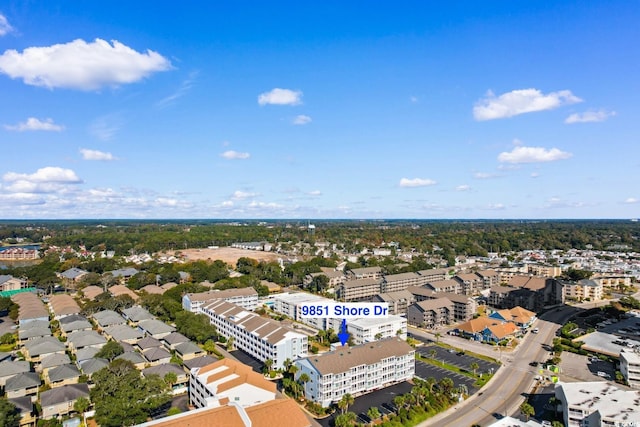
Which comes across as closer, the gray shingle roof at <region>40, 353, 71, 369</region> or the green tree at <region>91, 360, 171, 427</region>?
the green tree at <region>91, 360, 171, 427</region>

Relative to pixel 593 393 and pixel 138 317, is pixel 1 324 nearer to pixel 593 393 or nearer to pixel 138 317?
pixel 138 317

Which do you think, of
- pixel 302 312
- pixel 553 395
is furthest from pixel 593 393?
pixel 302 312

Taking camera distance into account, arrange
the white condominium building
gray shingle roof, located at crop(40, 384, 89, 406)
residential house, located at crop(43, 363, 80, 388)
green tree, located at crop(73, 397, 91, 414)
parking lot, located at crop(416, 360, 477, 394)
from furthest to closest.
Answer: parking lot, located at crop(416, 360, 477, 394), residential house, located at crop(43, 363, 80, 388), the white condominium building, gray shingle roof, located at crop(40, 384, 89, 406), green tree, located at crop(73, 397, 91, 414)

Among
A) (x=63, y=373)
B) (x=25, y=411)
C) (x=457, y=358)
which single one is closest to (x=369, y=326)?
(x=457, y=358)

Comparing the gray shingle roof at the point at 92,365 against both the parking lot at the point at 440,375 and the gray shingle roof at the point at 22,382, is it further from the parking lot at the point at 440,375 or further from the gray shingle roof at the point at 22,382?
the parking lot at the point at 440,375

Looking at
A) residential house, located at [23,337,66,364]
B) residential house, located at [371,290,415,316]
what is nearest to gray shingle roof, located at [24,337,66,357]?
residential house, located at [23,337,66,364]

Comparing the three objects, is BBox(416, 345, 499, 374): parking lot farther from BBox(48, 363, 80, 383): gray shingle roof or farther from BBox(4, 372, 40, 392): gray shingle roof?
BBox(4, 372, 40, 392): gray shingle roof
